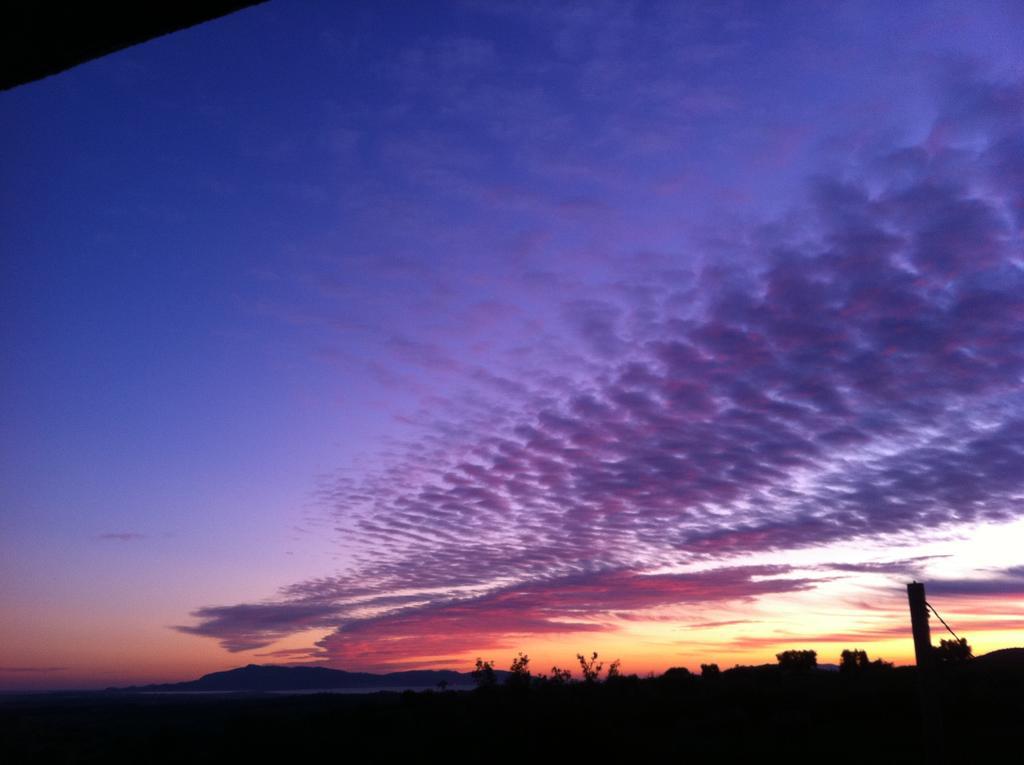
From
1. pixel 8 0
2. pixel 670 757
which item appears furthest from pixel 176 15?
pixel 670 757

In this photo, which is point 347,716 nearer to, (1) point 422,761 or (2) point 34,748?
(1) point 422,761

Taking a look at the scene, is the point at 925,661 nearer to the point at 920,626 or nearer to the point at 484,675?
the point at 920,626

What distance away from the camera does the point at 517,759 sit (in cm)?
2541

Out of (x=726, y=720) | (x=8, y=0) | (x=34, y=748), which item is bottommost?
(x=34, y=748)

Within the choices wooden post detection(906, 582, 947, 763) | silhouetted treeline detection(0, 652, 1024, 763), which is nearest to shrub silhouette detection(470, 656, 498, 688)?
silhouetted treeline detection(0, 652, 1024, 763)

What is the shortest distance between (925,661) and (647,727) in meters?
18.5

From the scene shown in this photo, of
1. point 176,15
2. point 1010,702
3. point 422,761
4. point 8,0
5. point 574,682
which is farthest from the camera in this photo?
point 574,682

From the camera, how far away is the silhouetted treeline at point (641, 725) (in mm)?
23000

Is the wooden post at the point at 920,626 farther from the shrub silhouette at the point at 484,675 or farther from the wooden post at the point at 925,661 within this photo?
the shrub silhouette at the point at 484,675

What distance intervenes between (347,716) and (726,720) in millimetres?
20099

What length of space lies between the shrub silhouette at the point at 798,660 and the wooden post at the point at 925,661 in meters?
36.7

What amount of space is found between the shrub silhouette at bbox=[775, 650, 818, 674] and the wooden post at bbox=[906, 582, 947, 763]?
121 feet

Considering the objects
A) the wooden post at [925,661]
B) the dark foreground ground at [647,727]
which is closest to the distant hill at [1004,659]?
the dark foreground ground at [647,727]

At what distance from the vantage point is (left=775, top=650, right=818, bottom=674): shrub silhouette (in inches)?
1800
